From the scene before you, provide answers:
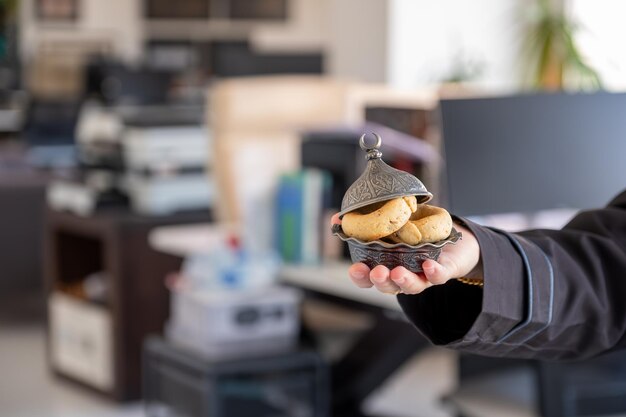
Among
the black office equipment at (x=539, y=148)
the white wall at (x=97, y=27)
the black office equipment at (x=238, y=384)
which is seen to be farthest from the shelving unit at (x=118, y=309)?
the white wall at (x=97, y=27)

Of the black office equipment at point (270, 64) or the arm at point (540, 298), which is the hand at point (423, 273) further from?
the black office equipment at point (270, 64)

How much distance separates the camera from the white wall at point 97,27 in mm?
11211

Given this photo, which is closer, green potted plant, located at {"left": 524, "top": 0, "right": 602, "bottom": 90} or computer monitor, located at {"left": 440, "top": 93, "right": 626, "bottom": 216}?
computer monitor, located at {"left": 440, "top": 93, "right": 626, "bottom": 216}

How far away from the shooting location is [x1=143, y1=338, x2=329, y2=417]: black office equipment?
11.0ft

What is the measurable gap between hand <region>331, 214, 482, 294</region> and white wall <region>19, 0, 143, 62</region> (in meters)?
10.1

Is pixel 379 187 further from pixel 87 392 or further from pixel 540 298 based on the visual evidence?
pixel 87 392

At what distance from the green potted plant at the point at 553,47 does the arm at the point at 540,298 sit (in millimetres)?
4801

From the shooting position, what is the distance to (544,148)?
9.29ft

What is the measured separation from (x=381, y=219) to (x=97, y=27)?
415 inches

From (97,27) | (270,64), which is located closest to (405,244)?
(270,64)

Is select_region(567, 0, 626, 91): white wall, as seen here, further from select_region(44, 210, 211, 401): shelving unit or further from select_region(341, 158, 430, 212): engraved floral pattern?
select_region(341, 158, 430, 212): engraved floral pattern

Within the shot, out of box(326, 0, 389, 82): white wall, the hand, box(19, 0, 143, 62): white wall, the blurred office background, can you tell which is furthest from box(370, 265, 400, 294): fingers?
box(19, 0, 143, 62): white wall

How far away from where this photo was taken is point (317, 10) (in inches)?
455

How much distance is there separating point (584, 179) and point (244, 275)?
3.69ft
